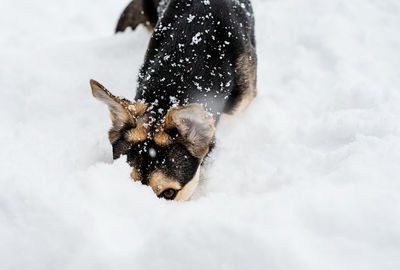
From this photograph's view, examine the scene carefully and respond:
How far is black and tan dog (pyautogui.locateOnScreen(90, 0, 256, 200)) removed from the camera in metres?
2.85

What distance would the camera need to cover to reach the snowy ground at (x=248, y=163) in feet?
7.18

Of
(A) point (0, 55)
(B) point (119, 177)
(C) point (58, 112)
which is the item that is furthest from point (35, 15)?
(B) point (119, 177)

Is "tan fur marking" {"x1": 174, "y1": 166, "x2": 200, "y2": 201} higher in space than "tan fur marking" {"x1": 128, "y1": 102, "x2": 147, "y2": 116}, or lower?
lower

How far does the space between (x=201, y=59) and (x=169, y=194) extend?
135 cm

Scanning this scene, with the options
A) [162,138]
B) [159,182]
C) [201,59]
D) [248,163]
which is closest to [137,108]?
[162,138]

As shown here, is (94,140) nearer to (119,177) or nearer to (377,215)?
(119,177)

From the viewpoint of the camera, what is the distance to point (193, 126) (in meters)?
2.90

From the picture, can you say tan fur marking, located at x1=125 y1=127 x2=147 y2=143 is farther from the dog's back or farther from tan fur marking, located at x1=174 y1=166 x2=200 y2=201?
tan fur marking, located at x1=174 y1=166 x2=200 y2=201

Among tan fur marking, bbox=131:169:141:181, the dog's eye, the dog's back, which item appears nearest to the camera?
tan fur marking, bbox=131:169:141:181

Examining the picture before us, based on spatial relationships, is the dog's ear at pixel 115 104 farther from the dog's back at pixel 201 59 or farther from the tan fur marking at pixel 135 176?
the tan fur marking at pixel 135 176

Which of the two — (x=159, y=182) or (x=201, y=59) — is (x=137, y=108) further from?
(x=201, y=59)

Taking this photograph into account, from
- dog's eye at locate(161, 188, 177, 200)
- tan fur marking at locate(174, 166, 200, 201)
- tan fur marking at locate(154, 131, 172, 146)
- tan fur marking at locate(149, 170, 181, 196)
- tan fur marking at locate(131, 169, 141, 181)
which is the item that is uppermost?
tan fur marking at locate(154, 131, 172, 146)

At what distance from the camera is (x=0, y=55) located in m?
4.84

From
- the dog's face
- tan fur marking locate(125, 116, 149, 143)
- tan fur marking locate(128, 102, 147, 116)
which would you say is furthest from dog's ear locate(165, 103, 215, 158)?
tan fur marking locate(128, 102, 147, 116)
